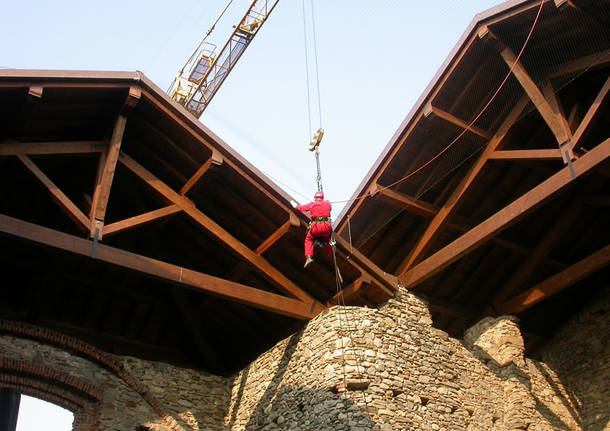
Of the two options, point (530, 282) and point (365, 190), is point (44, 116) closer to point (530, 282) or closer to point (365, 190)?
point (365, 190)

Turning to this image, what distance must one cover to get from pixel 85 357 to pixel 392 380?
17.9 ft

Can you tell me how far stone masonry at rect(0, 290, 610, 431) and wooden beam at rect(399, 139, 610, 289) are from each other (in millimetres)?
573

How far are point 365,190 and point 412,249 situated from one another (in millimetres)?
1666

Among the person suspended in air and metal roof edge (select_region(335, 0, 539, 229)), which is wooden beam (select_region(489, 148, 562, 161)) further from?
the person suspended in air

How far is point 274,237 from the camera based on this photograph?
12.4m

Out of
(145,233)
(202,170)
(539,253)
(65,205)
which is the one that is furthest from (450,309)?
(65,205)

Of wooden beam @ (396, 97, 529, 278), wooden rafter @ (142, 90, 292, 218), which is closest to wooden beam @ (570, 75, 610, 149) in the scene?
wooden beam @ (396, 97, 529, 278)

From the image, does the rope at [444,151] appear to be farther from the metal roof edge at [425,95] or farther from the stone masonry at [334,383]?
the stone masonry at [334,383]

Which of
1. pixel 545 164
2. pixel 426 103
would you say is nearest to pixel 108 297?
pixel 426 103

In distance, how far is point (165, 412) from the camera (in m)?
12.6

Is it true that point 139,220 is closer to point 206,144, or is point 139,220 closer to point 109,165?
point 109,165

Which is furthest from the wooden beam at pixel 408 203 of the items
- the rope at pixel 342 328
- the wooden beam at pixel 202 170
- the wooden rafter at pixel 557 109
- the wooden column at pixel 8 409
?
the wooden column at pixel 8 409

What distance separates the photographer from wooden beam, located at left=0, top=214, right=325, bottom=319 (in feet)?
33.1

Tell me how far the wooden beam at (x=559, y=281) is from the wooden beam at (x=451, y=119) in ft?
9.78
